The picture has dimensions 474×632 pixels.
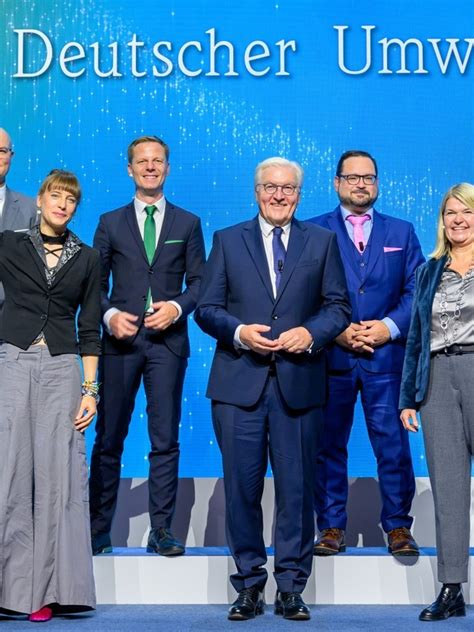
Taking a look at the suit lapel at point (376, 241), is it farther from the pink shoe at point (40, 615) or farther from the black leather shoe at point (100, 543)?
the pink shoe at point (40, 615)

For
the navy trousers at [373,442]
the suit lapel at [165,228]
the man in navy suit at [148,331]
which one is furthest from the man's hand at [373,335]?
the suit lapel at [165,228]

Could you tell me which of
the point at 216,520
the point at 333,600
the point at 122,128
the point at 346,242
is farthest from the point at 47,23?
the point at 333,600

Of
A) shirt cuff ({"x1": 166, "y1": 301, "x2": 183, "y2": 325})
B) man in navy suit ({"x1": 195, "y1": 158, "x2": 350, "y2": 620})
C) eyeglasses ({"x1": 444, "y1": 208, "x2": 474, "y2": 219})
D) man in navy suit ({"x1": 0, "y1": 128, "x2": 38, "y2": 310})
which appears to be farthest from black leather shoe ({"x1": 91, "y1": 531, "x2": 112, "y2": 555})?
eyeglasses ({"x1": 444, "y1": 208, "x2": 474, "y2": 219})

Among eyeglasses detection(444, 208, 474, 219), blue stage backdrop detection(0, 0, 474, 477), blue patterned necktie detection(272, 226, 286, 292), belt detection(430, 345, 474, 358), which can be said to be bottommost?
belt detection(430, 345, 474, 358)

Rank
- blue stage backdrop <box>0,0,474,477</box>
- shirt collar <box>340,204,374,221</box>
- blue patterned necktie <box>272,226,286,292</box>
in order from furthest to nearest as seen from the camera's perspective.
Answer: blue stage backdrop <box>0,0,474,477</box> < shirt collar <box>340,204,374,221</box> < blue patterned necktie <box>272,226,286,292</box>

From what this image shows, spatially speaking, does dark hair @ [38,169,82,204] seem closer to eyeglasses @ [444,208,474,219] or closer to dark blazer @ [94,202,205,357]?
dark blazer @ [94,202,205,357]

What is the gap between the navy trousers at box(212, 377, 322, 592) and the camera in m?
4.03

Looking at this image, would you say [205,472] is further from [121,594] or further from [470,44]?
[470,44]

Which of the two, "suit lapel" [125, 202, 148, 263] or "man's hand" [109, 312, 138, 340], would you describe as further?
"suit lapel" [125, 202, 148, 263]

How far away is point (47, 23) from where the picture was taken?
5.56 m

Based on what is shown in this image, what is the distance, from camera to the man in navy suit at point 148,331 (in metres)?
4.46

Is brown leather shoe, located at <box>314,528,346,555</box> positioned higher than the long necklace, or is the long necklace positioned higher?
the long necklace

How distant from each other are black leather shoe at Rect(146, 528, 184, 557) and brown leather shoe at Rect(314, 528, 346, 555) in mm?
529

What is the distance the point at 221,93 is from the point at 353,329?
1.66 meters
